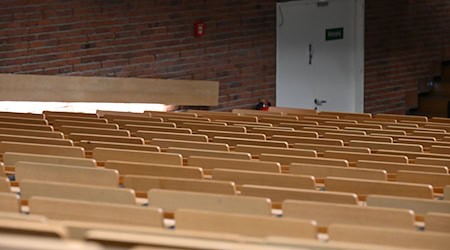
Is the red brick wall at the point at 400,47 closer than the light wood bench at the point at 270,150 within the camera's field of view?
No

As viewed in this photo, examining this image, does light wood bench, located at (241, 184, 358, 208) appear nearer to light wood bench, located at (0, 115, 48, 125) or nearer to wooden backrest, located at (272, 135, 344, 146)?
wooden backrest, located at (272, 135, 344, 146)

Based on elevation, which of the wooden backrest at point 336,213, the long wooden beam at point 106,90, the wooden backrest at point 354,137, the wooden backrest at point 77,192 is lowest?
the wooden backrest at point 336,213

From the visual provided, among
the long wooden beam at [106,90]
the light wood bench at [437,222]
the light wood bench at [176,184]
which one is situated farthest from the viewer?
the long wooden beam at [106,90]

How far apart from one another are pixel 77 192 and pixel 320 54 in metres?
8.92

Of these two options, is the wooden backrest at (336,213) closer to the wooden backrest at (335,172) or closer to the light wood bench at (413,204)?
the light wood bench at (413,204)

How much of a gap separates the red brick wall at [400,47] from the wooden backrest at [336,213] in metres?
9.40

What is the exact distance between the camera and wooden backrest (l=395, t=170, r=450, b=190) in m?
4.76

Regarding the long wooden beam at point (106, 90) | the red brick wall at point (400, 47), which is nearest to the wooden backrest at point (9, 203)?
the long wooden beam at point (106, 90)

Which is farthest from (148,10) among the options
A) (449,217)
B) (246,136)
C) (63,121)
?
(449,217)

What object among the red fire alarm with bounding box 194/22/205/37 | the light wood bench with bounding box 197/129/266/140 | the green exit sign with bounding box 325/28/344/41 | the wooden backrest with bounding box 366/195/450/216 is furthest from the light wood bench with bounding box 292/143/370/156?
the green exit sign with bounding box 325/28/344/41

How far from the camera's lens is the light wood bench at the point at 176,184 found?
4173mm

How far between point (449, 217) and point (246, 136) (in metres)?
3.07

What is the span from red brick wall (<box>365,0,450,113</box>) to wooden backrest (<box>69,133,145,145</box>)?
7.35 metres

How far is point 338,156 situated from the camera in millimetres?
5680
